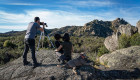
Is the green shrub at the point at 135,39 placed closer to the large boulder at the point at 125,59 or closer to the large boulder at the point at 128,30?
the large boulder at the point at 128,30

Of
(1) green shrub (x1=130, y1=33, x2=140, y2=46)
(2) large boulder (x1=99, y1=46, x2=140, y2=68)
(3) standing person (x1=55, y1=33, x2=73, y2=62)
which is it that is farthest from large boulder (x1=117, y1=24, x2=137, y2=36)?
(3) standing person (x1=55, y1=33, x2=73, y2=62)

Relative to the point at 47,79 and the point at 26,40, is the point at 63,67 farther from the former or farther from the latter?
the point at 26,40

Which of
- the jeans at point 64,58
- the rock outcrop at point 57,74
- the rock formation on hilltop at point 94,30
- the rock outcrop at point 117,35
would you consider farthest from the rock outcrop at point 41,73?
the rock formation on hilltop at point 94,30

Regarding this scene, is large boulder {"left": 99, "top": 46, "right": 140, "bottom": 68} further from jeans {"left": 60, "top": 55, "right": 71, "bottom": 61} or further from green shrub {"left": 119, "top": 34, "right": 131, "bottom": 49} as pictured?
jeans {"left": 60, "top": 55, "right": 71, "bottom": 61}

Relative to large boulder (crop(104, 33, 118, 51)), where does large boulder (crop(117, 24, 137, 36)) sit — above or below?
above

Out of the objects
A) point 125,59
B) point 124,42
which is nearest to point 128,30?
point 124,42

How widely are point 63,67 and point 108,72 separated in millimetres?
2218

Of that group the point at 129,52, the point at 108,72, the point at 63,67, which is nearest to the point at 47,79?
the point at 63,67

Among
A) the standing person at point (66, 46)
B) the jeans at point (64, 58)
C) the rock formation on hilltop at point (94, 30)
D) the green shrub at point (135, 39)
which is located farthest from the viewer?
the rock formation on hilltop at point (94, 30)

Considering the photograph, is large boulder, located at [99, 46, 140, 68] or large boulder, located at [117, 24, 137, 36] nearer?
large boulder, located at [99, 46, 140, 68]

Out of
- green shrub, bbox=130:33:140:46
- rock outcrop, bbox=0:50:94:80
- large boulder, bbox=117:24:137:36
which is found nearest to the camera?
rock outcrop, bbox=0:50:94:80

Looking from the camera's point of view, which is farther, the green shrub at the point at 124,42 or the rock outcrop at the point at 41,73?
the green shrub at the point at 124,42

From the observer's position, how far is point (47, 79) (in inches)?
188

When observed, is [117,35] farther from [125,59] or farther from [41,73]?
[41,73]
